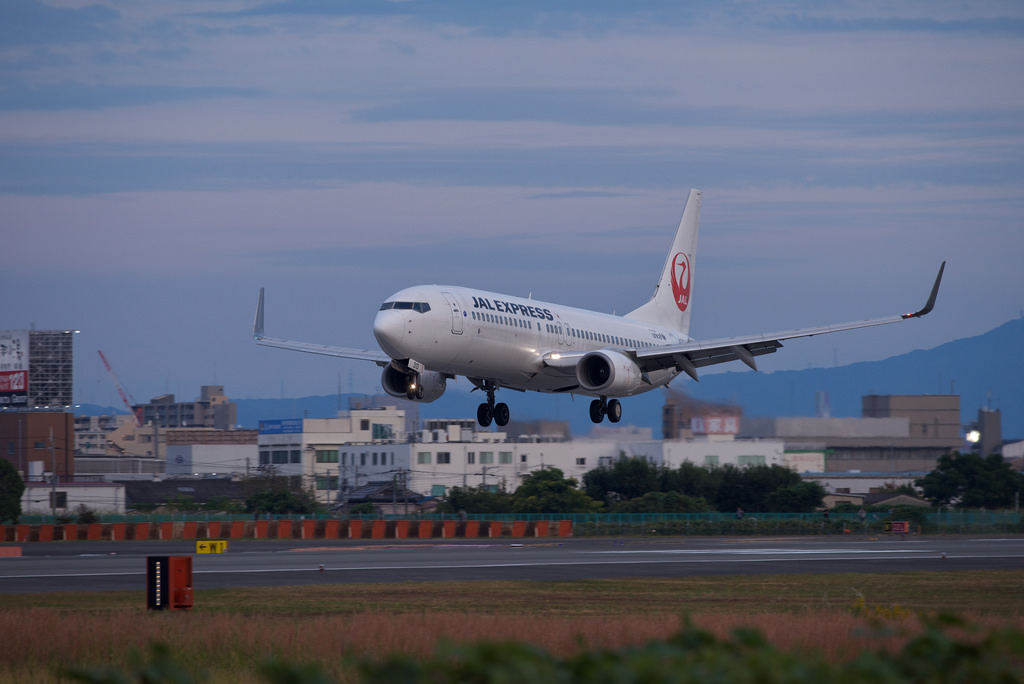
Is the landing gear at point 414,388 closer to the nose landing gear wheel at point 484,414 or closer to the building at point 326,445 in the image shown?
the nose landing gear wheel at point 484,414

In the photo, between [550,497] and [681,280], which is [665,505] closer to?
[550,497]

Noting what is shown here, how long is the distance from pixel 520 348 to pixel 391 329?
616 centimetres

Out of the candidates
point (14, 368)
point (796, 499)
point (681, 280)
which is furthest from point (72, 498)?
point (681, 280)

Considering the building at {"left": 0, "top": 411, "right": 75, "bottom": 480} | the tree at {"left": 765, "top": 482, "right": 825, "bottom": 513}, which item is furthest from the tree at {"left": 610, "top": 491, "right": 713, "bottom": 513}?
the building at {"left": 0, "top": 411, "right": 75, "bottom": 480}

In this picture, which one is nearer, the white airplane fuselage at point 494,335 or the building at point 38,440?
→ the white airplane fuselage at point 494,335

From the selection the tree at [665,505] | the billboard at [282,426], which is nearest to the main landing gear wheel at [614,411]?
the tree at [665,505]

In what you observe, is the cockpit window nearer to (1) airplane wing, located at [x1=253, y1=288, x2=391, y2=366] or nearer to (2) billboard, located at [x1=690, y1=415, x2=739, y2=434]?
(1) airplane wing, located at [x1=253, y1=288, x2=391, y2=366]

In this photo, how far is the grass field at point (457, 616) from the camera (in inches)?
901

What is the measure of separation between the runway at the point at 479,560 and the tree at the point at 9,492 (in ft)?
76.7

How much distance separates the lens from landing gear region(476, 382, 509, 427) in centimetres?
4722

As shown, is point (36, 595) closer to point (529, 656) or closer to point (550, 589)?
point (550, 589)

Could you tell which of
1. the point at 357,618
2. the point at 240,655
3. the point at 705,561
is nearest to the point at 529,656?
the point at 240,655

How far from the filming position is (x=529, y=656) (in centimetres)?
796

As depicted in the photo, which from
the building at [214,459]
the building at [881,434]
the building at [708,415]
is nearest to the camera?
the building at [708,415]
